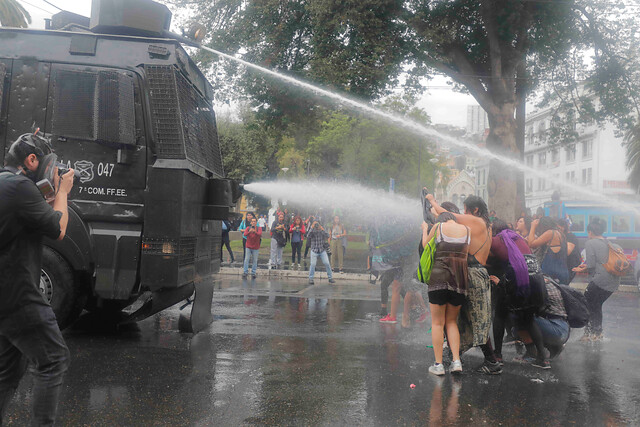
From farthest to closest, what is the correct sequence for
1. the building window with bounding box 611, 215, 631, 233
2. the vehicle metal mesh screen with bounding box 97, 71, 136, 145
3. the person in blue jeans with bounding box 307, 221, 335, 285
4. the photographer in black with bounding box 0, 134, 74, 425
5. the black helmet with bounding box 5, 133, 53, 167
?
the building window with bounding box 611, 215, 631, 233 < the person in blue jeans with bounding box 307, 221, 335, 285 < the vehicle metal mesh screen with bounding box 97, 71, 136, 145 < the black helmet with bounding box 5, 133, 53, 167 < the photographer in black with bounding box 0, 134, 74, 425

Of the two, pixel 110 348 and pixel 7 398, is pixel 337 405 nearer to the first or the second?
pixel 7 398

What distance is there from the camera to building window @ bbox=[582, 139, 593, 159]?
6266 centimetres

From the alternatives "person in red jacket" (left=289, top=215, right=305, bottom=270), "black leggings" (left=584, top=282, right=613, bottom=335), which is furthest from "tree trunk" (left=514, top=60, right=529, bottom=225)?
"black leggings" (left=584, top=282, right=613, bottom=335)

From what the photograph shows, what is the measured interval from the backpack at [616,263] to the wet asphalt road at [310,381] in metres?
1.01

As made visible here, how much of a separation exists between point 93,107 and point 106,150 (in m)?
0.47

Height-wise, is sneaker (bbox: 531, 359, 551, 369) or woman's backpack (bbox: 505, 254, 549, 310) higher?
woman's backpack (bbox: 505, 254, 549, 310)

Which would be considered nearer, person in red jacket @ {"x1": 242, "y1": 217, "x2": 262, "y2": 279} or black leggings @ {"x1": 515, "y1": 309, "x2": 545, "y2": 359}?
black leggings @ {"x1": 515, "y1": 309, "x2": 545, "y2": 359}

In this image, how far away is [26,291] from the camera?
10.8ft

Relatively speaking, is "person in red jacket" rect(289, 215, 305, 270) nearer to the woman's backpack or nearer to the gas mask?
the woman's backpack

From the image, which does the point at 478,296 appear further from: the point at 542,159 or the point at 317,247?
the point at 542,159

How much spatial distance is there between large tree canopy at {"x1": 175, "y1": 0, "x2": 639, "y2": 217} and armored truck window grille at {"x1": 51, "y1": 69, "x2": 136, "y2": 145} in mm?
10683

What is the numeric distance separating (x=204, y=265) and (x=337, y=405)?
307 centimetres

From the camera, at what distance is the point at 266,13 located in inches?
693

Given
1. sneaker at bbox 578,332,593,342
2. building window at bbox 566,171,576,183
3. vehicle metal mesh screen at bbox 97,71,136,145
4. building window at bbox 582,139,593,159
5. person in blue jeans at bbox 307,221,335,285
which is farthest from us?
building window at bbox 566,171,576,183
